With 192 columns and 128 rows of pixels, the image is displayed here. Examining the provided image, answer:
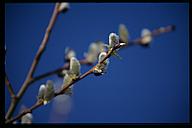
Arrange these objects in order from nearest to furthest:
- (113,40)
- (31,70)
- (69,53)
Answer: (113,40), (31,70), (69,53)

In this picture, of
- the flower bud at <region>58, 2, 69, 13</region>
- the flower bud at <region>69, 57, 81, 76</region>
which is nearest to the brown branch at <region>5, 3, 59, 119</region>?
the flower bud at <region>58, 2, 69, 13</region>

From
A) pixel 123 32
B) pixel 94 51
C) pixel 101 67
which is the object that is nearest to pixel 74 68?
pixel 101 67

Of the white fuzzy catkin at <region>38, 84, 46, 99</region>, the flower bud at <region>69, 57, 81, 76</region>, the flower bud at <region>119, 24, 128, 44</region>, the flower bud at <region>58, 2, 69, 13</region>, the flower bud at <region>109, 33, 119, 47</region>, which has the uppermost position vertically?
the flower bud at <region>58, 2, 69, 13</region>

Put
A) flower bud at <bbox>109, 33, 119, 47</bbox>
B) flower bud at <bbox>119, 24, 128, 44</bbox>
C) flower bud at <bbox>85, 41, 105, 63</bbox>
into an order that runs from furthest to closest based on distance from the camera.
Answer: flower bud at <bbox>85, 41, 105, 63</bbox>
flower bud at <bbox>119, 24, 128, 44</bbox>
flower bud at <bbox>109, 33, 119, 47</bbox>

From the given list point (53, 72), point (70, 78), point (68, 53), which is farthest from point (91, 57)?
point (70, 78)

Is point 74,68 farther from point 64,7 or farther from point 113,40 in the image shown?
point 64,7

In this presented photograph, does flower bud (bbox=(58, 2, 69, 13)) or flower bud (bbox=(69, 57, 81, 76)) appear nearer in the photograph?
flower bud (bbox=(69, 57, 81, 76))

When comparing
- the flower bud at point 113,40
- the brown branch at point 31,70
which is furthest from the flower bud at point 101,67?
the brown branch at point 31,70

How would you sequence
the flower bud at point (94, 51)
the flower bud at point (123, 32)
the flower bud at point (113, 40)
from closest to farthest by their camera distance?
the flower bud at point (113, 40) → the flower bud at point (123, 32) → the flower bud at point (94, 51)

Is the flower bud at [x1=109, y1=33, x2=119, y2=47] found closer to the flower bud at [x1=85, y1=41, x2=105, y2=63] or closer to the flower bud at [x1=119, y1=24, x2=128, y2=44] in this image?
the flower bud at [x1=119, y1=24, x2=128, y2=44]

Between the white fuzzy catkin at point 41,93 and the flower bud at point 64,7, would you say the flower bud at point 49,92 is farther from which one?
the flower bud at point 64,7

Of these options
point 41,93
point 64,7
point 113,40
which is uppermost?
point 64,7
